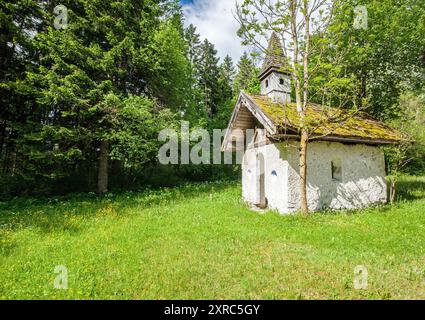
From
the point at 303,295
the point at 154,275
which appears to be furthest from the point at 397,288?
the point at 154,275

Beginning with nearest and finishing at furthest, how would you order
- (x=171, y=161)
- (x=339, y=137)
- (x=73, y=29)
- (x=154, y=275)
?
(x=154, y=275)
(x=339, y=137)
(x=73, y=29)
(x=171, y=161)

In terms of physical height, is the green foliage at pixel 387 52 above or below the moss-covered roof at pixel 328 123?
above

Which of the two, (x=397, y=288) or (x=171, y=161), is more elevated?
(x=171, y=161)

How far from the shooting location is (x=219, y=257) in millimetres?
6402

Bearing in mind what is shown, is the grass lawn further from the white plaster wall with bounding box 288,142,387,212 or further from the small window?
the small window

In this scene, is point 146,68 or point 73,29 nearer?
point 73,29

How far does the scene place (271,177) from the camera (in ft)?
39.1

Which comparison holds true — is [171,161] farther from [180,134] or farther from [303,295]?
[303,295]

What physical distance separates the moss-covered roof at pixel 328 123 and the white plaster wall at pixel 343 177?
67cm

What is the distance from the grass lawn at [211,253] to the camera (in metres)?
4.93

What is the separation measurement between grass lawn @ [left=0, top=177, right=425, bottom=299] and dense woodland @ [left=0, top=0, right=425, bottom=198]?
487 cm

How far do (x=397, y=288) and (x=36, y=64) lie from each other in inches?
803
